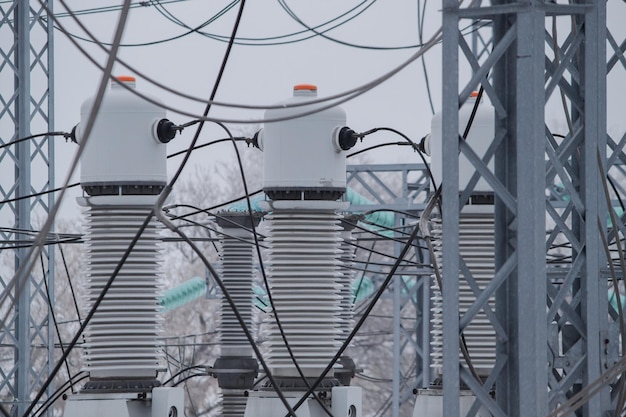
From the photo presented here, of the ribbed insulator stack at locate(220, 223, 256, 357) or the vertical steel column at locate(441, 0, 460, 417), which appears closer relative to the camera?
the vertical steel column at locate(441, 0, 460, 417)

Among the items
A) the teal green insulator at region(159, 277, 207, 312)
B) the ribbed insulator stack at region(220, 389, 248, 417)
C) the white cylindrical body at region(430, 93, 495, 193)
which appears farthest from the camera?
the teal green insulator at region(159, 277, 207, 312)

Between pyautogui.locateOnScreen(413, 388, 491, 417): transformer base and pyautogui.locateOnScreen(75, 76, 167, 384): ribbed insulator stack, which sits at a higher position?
pyautogui.locateOnScreen(75, 76, 167, 384): ribbed insulator stack

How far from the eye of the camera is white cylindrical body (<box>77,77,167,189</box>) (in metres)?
8.93

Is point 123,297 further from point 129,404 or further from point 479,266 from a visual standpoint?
point 479,266

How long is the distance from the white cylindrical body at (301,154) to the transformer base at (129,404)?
160cm

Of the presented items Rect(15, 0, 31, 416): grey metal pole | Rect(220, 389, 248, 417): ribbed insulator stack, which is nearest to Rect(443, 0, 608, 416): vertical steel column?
Rect(220, 389, 248, 417): ribbed insulator stack

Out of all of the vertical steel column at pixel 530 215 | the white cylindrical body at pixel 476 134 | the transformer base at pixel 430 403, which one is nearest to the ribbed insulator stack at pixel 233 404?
the transformer base at pixel 430 403

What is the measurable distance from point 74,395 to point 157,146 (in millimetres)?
1675

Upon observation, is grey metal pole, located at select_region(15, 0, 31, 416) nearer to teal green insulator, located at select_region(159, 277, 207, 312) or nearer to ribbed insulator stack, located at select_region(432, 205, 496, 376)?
ribbed insulator stack, located at select_region(432, 205, 496, 376)

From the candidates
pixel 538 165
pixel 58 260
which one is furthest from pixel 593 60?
pixel 58 260

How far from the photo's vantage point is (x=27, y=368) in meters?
14.0

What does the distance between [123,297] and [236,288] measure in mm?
3565

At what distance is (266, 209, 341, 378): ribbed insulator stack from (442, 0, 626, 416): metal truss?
236 cm

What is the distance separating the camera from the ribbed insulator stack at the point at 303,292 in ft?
30.3
